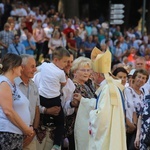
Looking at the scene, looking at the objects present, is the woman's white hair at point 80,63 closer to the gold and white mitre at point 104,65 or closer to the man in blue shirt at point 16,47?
the gold and white mitre at point 104,65

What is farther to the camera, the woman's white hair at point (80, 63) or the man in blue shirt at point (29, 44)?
the man in blue shirt at point (29, 44)

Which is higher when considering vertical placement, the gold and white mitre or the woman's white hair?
the gold and white mitre

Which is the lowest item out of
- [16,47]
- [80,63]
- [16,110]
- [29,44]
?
[29,44]

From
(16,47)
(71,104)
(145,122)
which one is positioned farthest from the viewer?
(16,47)

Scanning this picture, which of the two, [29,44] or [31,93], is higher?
[31,93]

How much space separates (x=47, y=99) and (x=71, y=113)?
42cm

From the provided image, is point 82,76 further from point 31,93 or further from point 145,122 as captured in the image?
point 145,122

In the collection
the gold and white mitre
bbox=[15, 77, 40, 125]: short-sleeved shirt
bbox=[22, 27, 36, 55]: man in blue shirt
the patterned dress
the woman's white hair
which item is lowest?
bbox=[22, 27, 36, 55]: man in blue shirt

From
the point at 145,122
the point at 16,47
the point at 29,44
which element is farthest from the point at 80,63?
the point at 29,44

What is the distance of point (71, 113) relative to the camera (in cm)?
589

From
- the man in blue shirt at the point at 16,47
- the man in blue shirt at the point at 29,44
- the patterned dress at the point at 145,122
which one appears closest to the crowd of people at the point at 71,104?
the patterned dress at the point at 145,122

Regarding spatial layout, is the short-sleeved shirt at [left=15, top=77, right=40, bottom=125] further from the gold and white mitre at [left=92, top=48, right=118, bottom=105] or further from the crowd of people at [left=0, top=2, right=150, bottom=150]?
the gold and white mitre at [left=92, top=48, right=118, bottom=105]

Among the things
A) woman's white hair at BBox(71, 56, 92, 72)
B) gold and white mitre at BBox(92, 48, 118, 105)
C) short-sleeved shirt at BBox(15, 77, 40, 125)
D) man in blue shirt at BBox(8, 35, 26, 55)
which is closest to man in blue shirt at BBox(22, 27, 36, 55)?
man in blue shirt at BBox(8, 35, 26, 55)

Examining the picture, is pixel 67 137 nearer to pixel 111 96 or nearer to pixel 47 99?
A: pixel 47 99
